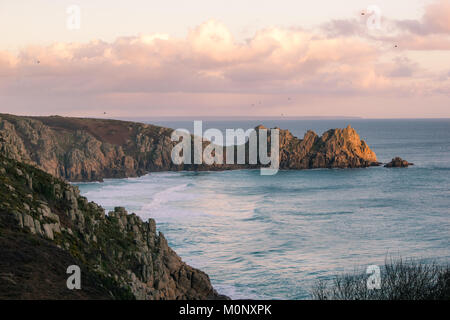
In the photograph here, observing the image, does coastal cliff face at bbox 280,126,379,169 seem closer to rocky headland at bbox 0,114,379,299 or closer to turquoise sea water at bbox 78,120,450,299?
turquoise sea water at bbox 78,120,450,299

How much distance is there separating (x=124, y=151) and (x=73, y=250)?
466ft

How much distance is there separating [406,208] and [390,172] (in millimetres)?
59478

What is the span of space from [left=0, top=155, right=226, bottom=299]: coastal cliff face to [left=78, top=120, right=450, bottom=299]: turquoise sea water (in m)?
9.17

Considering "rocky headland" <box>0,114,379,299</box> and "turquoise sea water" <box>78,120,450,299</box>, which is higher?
"rocky headland" <box>0,114,379,299</box>

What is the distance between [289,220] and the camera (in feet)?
285

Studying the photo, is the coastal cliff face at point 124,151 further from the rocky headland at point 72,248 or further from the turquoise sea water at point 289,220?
the rocky headland at point 72,248

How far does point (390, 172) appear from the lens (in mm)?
154000

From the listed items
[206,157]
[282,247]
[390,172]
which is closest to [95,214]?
[282,247]

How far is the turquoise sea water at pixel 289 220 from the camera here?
58906 millimetres

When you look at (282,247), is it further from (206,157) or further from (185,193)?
(206,157)

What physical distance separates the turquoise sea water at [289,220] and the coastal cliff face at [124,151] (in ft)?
43.2

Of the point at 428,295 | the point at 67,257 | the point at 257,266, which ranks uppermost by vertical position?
the point at 67,257

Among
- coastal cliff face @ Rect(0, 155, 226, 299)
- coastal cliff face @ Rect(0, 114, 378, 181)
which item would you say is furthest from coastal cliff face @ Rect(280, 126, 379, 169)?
coastal cliff face @ Rect(0, 155, 226, 299)

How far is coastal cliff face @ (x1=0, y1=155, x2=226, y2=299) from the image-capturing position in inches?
1169
